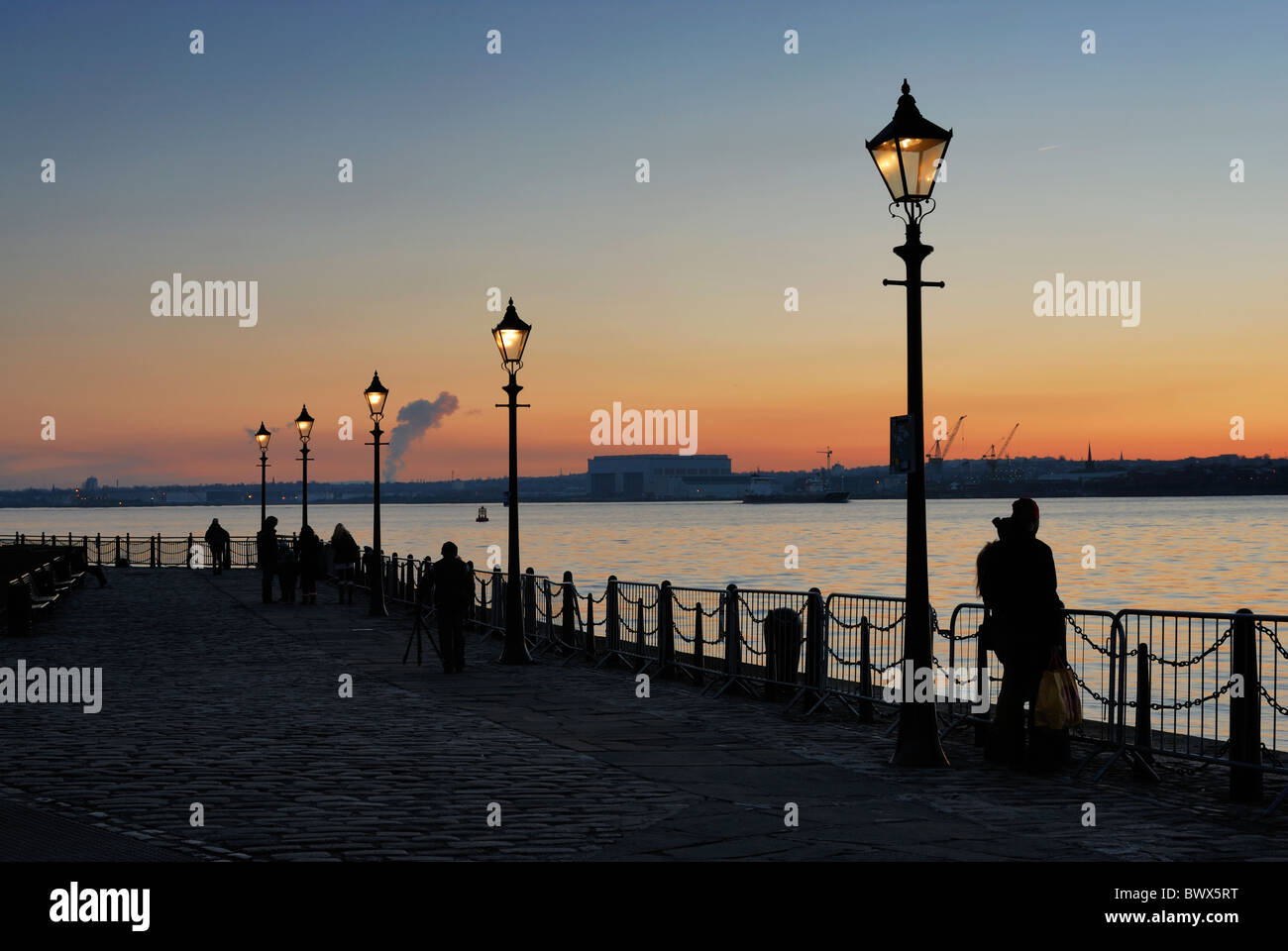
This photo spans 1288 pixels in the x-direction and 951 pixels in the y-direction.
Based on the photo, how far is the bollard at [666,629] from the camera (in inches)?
763

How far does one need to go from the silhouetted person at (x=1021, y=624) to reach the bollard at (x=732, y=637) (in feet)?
19.2

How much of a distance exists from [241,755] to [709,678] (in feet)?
26.4

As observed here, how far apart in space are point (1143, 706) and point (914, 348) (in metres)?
3.48

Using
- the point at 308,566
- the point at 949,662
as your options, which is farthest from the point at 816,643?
the point at 308,566

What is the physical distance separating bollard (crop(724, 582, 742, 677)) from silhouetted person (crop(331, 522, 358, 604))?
19696 millimetres

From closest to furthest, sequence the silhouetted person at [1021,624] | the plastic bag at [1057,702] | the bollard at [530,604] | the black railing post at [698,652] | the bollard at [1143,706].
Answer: the bollard at [1143,706] < the plastic bag at [1057,702] < the silhouetted person at [1021,624] < the black railing post at [698,652] < the bollard at [530,604]

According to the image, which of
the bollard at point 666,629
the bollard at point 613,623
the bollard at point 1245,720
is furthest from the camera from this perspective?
the bollard at point 613,623

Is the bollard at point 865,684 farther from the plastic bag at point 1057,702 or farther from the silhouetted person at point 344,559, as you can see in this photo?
the silhouetted person at point 344,559

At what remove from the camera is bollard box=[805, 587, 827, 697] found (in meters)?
15.3

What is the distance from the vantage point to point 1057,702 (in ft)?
36.6

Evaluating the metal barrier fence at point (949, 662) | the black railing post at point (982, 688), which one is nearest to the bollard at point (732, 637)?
the metal barrier fence at point (949, 662)

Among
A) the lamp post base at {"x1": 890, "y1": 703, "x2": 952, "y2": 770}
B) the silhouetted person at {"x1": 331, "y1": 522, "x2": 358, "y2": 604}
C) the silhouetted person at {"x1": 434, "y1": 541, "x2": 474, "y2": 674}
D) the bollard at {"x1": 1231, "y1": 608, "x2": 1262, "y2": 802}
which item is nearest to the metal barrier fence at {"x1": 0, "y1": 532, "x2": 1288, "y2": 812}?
the bollard at {"x1": 1231, "y1": 608, "x2": 1262, "y2": 802}
